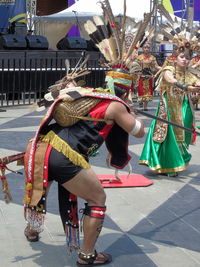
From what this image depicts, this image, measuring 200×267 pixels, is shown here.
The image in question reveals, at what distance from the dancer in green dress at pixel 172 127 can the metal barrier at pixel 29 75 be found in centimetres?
651

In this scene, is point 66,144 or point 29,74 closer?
point 66,144

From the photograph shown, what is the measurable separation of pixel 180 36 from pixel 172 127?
1.02 m

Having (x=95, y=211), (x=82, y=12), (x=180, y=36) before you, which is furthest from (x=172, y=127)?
(x=82, y=12)

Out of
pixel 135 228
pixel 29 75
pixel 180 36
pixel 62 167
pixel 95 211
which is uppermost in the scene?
pixel 180 36

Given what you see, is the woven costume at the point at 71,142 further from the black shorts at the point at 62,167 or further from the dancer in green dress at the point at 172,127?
the dancer in green dress at the point at 172,127

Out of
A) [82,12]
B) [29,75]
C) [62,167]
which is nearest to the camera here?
[62,167]

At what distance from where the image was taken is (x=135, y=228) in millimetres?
4617

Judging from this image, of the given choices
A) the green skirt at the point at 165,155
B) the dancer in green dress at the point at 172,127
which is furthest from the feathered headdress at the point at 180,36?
the green skirt at the point at 165,155

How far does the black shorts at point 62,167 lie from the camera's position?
3.62m

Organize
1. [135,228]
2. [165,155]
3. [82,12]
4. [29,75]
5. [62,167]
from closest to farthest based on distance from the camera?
[62,167] < [135,228] < [165,155] < [29,75] < [82,12]

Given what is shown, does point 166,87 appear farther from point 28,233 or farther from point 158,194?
point 28,233

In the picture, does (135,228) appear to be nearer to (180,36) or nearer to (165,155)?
(165,155)

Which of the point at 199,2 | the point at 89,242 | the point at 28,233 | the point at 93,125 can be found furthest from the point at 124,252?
the point at 199,2

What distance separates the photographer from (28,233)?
421cm
